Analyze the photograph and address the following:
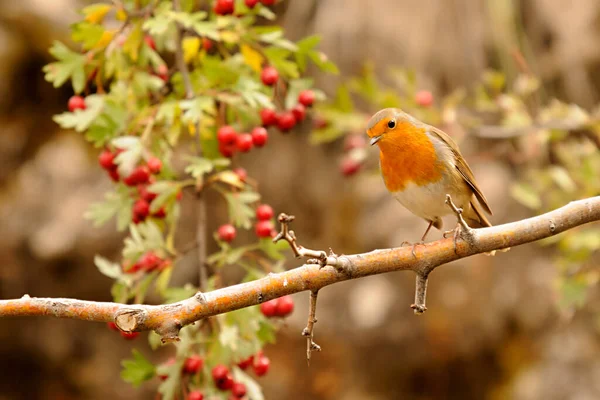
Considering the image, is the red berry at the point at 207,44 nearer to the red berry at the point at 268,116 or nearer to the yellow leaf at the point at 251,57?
the yellow leaf at the point at 251,57

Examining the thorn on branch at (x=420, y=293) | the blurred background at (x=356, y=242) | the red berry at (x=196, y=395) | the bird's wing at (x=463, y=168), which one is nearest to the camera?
the thorn on branch at (x=420, y=293)

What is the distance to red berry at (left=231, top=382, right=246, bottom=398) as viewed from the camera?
60.5 inches

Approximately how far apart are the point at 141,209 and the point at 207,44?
48 cm

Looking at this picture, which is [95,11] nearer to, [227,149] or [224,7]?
[224,7]

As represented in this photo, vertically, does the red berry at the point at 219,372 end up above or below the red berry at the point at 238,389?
above

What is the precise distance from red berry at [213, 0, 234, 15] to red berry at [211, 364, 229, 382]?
0.82 meters

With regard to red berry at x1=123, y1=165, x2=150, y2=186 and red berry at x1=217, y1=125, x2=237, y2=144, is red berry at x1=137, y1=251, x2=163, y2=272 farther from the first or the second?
red berry at x1=217, y1=125, x2=237, y2=144

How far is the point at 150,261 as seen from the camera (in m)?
1.64

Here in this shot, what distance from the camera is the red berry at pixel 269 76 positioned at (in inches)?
68.1

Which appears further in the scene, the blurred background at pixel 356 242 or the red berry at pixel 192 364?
the blurred background at pixel 356 242

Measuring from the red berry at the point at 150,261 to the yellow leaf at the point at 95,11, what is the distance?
0.60 metres

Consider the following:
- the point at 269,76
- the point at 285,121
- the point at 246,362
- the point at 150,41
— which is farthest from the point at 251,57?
the point at 246,362

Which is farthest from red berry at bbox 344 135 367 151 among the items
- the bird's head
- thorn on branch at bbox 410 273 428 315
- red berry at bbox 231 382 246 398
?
thorn on branch at bbox 410 273 428 315

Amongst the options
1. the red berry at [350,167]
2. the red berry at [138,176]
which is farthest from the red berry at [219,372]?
the red berry at [350,167]
